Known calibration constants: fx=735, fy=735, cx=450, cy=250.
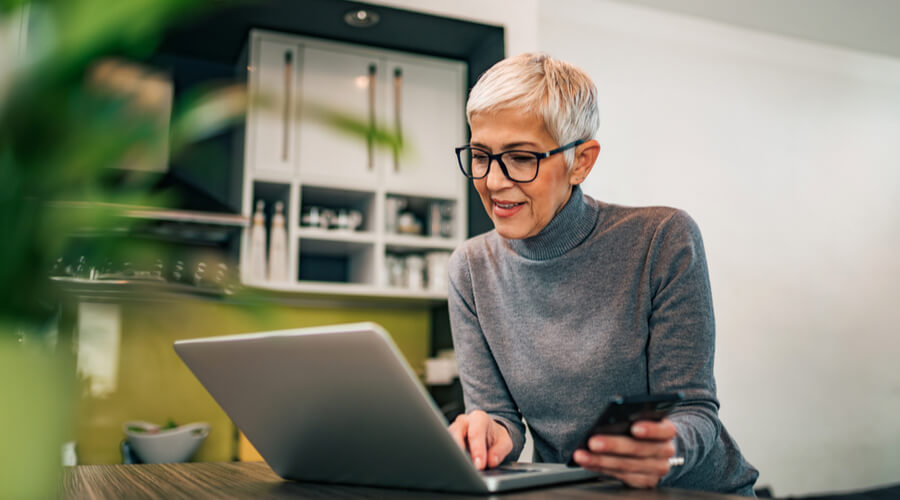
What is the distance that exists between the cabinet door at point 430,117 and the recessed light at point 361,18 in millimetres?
274

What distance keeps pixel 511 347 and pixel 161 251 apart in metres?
1.02

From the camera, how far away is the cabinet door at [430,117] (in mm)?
3178

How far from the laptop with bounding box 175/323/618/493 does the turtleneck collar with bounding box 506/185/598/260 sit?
52 cm

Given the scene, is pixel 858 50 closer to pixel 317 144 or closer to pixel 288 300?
pixel 317 144

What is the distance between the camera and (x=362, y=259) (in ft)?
10.7

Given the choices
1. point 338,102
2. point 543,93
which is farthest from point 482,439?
point 338,102

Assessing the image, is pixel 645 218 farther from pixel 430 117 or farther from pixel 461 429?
pixel 430 117

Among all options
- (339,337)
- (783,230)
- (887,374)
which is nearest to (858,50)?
(783,230)

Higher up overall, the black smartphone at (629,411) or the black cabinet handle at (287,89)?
the black cabinet handle at (287,89)

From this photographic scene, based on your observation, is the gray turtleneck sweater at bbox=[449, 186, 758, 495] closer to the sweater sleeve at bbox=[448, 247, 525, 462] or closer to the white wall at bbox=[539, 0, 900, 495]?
the sweater sleeve at bbox=[448, 247, 525, 462]

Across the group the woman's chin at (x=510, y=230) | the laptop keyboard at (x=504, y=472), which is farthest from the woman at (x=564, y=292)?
the laptop keyboard at (x=504, y=472)

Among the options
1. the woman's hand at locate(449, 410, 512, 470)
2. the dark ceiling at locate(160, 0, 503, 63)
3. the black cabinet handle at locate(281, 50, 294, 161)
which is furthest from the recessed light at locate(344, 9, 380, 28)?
the woman's hand at locate(449, 410, 512, 470)

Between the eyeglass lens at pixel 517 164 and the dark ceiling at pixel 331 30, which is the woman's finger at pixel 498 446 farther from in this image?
the dark ceiling at pixel 331 30

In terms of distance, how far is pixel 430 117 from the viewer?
3.26 metres
